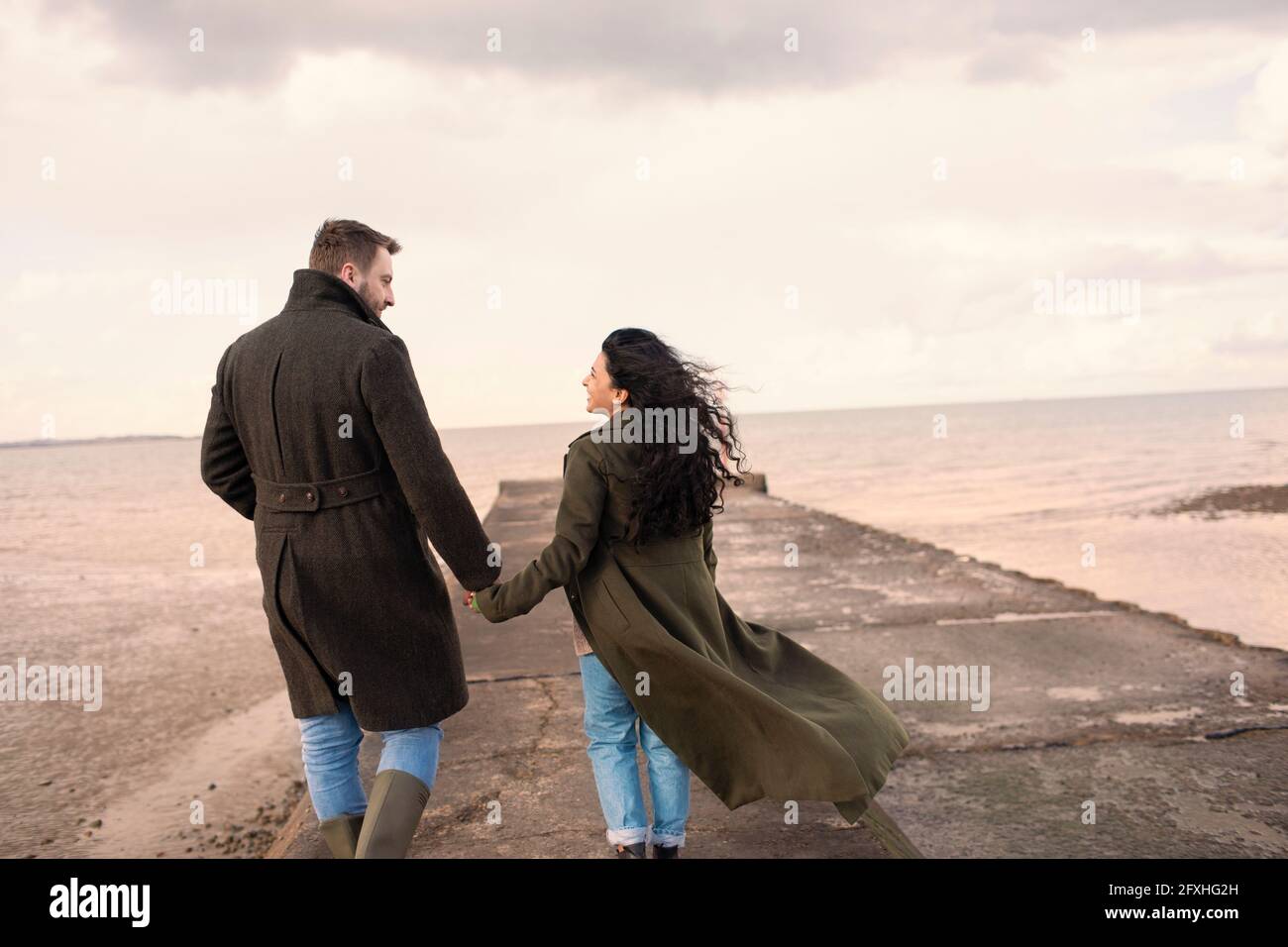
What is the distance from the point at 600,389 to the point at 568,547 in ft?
1.53

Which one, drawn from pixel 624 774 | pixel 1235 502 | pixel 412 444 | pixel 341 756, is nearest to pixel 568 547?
pixel 412 444

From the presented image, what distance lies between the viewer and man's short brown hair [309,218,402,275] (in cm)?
263

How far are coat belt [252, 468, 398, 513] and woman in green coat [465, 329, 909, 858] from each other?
0.44m

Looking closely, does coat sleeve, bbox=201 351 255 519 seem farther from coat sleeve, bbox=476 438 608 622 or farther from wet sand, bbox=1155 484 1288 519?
wet sand, bbox=1155 484 1288 519

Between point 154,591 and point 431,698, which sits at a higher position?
point 431,698

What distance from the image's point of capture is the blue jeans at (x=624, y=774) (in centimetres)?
284

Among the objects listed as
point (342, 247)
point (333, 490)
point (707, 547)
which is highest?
point (342, 247)

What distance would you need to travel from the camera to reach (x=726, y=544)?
11.2m

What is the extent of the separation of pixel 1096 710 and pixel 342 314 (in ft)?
12.3

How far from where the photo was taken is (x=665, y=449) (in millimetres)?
2773

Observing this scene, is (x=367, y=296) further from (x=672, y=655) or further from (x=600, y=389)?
(x=672, y=655)

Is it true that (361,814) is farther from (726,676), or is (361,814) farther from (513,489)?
(513,489)

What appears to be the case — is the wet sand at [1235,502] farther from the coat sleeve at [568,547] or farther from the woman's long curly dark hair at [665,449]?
the coat sleeve at [568,547]
